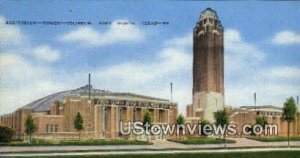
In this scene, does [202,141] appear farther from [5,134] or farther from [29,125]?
[5,134]

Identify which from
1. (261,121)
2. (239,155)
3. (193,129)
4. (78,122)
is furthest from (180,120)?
(78,122)

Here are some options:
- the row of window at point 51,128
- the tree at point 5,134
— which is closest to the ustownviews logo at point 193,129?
the row of window at point 51,128

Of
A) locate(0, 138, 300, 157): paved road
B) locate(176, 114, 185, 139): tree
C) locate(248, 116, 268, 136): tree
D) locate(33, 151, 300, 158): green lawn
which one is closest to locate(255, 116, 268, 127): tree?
locate(248, 116, 268, 136): tree

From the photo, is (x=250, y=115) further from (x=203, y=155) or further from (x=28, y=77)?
(x=28, y=77)

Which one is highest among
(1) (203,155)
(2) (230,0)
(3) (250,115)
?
(2) (230,0)

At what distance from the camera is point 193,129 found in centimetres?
582

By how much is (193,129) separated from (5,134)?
1.70 m

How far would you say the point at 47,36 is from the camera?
536 cm

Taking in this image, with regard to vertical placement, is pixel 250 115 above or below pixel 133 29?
below

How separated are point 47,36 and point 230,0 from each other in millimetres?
1645

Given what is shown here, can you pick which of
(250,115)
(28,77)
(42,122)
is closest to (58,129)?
(42,122)

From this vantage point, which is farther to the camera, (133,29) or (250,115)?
(250,115)

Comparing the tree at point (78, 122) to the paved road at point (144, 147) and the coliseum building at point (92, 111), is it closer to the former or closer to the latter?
the coliseum building at point (92, 111)

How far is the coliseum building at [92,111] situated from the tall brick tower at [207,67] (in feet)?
0.98
